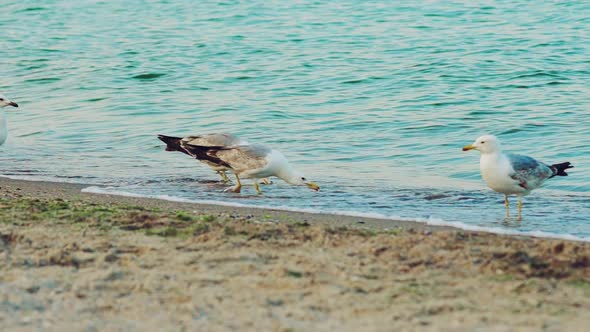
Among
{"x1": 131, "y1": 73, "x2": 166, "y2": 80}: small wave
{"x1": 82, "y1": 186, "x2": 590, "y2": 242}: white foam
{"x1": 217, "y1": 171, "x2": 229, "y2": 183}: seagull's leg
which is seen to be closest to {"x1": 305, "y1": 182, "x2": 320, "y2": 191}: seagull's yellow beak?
{"x1": 82, "y1": 186, "x2": 590, "y2": 242}: white foam

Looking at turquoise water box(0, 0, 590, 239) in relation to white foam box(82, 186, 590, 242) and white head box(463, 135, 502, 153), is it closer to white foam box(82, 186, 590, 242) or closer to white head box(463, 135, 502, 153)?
white foam box(82, 186, 590, 242)

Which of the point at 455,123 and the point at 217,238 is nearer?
the point at 217,238

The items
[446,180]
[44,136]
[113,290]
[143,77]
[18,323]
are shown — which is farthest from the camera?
[143,77]

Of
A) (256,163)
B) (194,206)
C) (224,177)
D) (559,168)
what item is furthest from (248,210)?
(559,168)

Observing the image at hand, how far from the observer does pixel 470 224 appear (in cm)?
725

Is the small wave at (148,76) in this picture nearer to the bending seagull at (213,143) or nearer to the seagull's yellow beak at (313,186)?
the bending seagull at (213,143)

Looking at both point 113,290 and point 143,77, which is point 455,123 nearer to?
point 143,77

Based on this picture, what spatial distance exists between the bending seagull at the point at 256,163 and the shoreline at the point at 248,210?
75cm

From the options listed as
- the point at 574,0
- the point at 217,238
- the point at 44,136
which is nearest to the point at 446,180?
the point at 217,238

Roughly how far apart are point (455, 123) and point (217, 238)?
678cm

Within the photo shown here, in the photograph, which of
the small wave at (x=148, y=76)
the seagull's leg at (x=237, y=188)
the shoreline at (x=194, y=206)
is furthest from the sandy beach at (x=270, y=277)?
the small wave at (x=148, y=76)

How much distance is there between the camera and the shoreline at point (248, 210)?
686cm

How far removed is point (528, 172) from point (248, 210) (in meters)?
2.13

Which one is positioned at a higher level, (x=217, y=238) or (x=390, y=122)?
(x=217, y=238)
